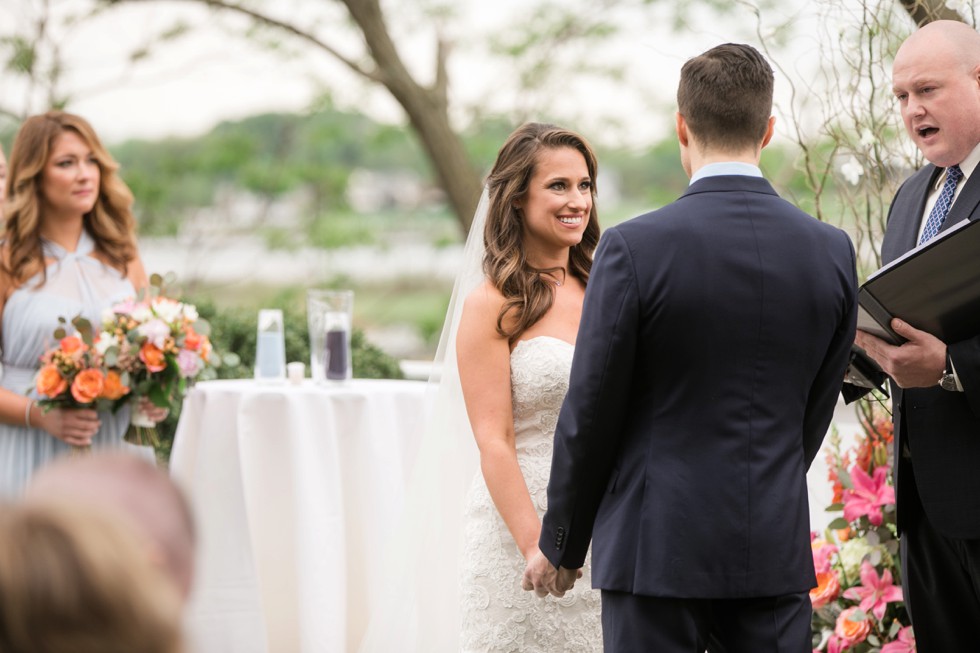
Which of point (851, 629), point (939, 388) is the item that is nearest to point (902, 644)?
point (851, 629)

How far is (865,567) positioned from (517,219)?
1.72 m

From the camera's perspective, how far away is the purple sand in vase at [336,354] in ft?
16.9

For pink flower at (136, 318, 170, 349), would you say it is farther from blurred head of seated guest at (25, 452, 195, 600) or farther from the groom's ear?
blurred head of seated guest at (25, 452, 195, 600)

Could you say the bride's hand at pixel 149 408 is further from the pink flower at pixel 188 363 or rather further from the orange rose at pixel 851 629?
the orange rose at pixel 851 629

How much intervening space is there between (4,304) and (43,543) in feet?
12.2

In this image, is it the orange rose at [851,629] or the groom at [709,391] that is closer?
the groom at [709,391]

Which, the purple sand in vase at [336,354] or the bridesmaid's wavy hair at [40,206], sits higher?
the bridesmaid's wavy hair at [40,206]

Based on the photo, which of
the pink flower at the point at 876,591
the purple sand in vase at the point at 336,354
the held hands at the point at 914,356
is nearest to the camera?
the held hands at the point at 914,356

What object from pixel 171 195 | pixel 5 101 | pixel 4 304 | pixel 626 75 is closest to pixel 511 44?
pixel 626 75

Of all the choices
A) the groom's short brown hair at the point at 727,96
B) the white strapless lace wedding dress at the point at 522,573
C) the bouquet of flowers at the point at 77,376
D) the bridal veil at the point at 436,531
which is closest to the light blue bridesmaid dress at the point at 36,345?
the bouquet of flowers at the point at 77,376

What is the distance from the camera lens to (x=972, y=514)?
2.95 metres

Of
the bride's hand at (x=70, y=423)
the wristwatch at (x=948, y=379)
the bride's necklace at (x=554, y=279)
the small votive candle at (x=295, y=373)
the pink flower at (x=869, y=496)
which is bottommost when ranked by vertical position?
the pink flower at (x=869, y=496)

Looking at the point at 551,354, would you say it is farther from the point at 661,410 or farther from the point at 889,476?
the point at 889,476

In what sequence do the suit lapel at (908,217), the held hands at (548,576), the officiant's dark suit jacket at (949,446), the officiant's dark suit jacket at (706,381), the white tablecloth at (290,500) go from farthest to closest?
the white tablecloth at (290,500)
the suit lapel at (908,217)
the officiant's dark suit jacket at (949,446)
the held hands at (548,576)
the officiant's dark suit jacket at (706,381)
